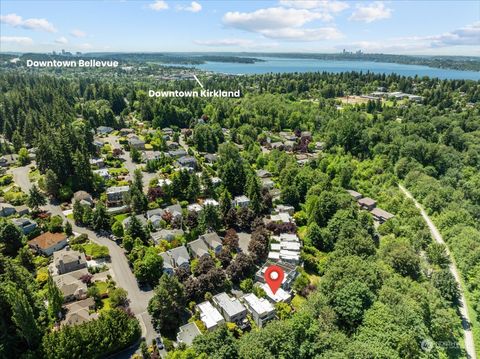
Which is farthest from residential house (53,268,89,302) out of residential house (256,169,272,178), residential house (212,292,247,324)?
residential house (256,169,272,178)

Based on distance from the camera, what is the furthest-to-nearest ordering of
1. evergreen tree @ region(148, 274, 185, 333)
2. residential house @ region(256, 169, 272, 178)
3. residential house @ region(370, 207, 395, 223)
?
residential house @ region(256, 169, 272, 178) < residential house @ region(370, 207, 395, 223) < evergreen tree @ region(148, 274, 185, 333)

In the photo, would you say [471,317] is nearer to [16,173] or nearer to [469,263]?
[469,263]

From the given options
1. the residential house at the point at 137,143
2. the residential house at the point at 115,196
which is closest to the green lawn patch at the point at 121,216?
the residential house at the point at 115,196

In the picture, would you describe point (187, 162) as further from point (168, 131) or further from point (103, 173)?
point (168, 131)

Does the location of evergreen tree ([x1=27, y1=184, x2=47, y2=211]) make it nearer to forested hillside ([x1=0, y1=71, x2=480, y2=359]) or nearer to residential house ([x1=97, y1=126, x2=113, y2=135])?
forested hillside ([x1=0, y1=71, x2=480, y2=359])

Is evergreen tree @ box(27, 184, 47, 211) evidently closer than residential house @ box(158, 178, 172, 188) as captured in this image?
Yes

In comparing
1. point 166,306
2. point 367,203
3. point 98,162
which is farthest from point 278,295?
point 98,162

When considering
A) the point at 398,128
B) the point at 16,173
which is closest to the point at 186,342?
the point at 16,173

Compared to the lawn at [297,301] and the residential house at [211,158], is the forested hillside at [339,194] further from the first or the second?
the residential house at [211,158]
